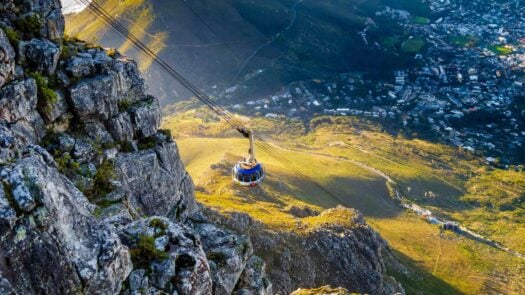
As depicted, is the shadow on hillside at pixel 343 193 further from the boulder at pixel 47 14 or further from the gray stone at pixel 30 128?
the gray stone at pixel 30 128

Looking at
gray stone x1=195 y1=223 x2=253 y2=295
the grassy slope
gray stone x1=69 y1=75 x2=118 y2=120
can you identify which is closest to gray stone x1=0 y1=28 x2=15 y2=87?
gray stone x1=69 y1=75 x2=118 y2=120

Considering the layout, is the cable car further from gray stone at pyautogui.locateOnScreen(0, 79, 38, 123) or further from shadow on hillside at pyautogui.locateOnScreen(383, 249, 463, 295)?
shadow on hillside at pyautogui.locateOnScreen(383, 249, 463, 295)

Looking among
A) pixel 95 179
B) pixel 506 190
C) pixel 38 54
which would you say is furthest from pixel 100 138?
pixel 506 190

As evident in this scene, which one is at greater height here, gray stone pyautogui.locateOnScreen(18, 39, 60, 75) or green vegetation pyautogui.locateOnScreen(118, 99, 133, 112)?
gray stone pyautogui.locateOnScreen(18, 39, 60, 75)

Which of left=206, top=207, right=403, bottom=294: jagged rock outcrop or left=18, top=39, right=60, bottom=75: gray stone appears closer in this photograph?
left=18, top=39, right=60, bottom=75: gray stone

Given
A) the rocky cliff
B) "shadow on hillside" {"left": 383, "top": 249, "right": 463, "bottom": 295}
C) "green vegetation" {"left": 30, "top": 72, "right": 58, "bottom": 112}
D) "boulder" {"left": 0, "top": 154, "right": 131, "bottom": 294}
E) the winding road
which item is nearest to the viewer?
"boulder" {"left": 0, "top": 154, "right": 131, "bottom": 294}

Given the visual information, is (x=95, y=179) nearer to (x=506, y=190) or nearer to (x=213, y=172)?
(x=213, y=172)

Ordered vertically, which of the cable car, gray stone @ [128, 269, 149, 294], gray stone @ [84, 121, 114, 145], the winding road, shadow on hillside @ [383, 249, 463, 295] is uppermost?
gray stone @ [128, 269, 149, 294]

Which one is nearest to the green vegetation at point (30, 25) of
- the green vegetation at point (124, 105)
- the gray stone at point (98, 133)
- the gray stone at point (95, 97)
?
the gray stone at point (95, 97)
